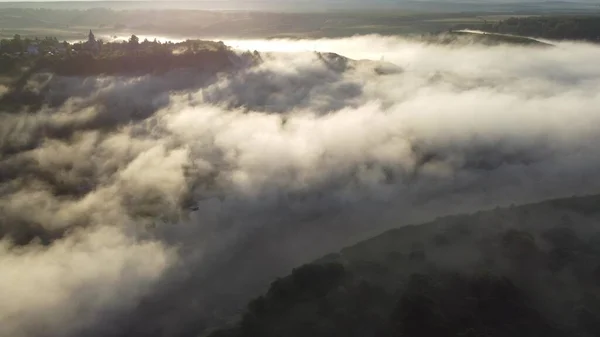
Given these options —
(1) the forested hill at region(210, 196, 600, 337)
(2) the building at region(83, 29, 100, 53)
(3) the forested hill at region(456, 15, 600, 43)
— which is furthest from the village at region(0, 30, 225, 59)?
(3) the forested hill at region(456, 15, 600, 43)

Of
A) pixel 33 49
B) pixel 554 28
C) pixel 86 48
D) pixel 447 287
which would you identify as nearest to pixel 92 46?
pixel 86 48

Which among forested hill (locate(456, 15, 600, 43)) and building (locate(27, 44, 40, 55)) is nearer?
building (locate(27, 44, 40, 55))

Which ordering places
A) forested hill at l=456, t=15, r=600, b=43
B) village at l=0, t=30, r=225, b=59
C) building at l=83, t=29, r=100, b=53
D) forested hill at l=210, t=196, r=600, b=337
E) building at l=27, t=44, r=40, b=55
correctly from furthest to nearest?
forested hill at l=456, t=15, r=600, b=43 → building at l=83, t=29, r=100, b=53 → building at l=27, t=44, r=40, b=55 → village at l=0, t=30, r=225, b=59 → forested hill at l=210, t=196, r=600, b=337

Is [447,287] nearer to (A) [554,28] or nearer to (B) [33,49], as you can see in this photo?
(B) [33,49]

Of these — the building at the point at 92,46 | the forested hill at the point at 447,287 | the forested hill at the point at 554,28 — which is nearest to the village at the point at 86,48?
the building at the point at 92,46

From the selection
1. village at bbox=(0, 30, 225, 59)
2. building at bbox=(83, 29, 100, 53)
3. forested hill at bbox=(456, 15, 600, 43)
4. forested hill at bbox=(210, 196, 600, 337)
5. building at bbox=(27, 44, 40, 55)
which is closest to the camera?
forested hill at bbox=(210, 196, 600, 337)

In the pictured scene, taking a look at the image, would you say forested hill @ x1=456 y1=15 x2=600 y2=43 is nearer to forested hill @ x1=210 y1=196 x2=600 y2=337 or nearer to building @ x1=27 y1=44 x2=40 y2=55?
forested hill @ x1=210 y1=196 x2=600 y2=337

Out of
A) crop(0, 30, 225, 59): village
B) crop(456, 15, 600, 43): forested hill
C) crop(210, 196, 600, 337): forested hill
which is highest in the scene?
crop(0, 30, 225, 59): village
